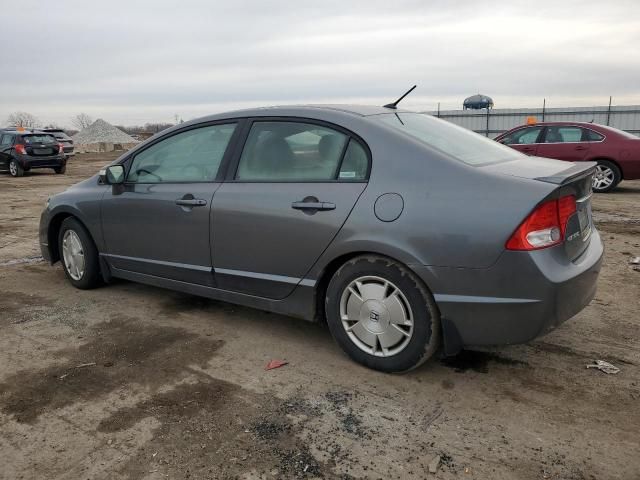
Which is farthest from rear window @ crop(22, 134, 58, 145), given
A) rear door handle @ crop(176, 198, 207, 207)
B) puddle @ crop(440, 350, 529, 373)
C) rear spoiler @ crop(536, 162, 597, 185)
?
rear spoiler @ crop(536, 162, 597, 185)

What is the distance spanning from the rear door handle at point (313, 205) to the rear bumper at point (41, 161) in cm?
1692

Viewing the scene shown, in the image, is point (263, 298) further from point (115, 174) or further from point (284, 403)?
point (115, 174)

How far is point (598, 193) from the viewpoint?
11266 mm

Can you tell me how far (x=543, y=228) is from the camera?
272 centimetres

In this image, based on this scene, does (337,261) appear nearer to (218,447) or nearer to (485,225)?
(485,225)

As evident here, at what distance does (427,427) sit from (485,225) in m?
1.04

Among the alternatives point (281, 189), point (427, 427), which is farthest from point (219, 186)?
point (427, 427)

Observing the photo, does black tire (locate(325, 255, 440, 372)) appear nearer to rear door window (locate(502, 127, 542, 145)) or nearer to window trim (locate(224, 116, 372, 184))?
window trim (locate(224, 116, 372, 184))

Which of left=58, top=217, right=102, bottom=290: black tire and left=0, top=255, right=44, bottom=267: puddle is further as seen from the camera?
left=0, top=255, right=44, bottom=267: puddle

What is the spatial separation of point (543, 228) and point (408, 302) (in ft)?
2.62

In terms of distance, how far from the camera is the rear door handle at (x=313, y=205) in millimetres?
3209

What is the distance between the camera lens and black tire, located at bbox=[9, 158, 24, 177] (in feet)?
57.4

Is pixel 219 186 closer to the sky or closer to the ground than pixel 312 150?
closer to the ground

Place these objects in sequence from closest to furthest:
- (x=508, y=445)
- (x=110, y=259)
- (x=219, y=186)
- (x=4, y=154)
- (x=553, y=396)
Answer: (x=508, y=445) → (x=553, y=396) → (x=219, y=186) → (x=110, y=259) → (x=4, y=154)
